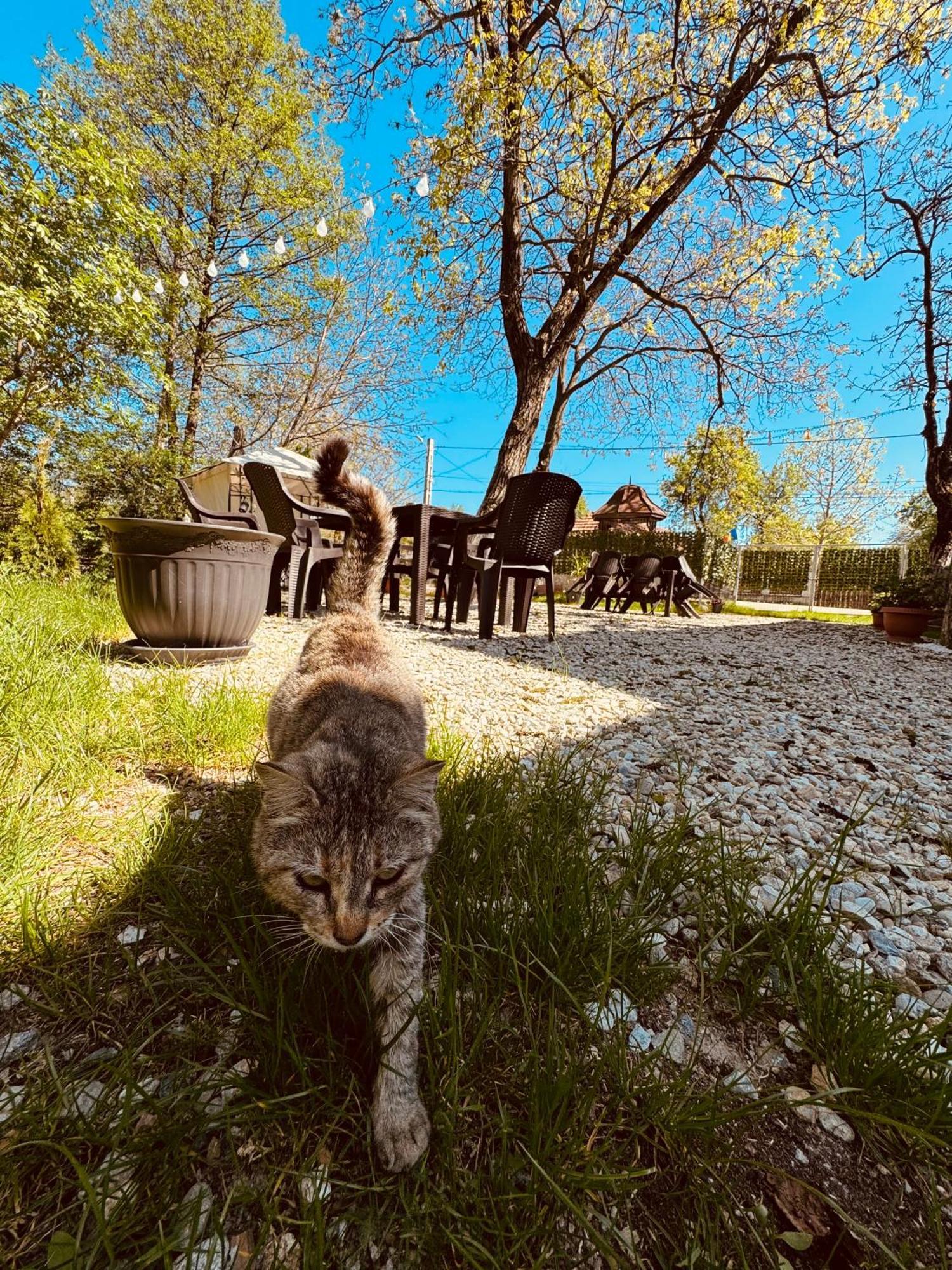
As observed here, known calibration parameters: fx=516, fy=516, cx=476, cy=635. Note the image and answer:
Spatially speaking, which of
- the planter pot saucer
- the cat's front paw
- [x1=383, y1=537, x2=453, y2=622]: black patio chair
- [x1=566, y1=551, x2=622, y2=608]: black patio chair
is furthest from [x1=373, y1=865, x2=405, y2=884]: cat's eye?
[x1=566, y1=551, x2=622, y2=608]: black patio chair

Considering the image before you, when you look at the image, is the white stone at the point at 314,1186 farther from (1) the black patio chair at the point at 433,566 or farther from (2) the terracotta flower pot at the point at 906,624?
(2) the terracotta flower pot at the point at 906,624

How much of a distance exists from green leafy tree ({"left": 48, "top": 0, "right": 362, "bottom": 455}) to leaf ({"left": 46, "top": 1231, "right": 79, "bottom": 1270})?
14.0 metres

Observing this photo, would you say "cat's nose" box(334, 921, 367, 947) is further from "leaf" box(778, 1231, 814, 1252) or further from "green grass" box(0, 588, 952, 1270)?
"leaf" box(778, 1231, 814, 1252)

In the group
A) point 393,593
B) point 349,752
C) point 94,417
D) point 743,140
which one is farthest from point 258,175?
point 349,752

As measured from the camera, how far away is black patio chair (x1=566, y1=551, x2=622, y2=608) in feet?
42.0

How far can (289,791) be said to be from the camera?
4.42 feet

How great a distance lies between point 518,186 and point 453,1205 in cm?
1067

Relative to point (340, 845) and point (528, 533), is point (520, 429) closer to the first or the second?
point (528, 533)

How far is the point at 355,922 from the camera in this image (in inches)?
48.8

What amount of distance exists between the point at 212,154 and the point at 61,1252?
62.9 feet

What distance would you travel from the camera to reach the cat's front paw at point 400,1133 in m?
1.02

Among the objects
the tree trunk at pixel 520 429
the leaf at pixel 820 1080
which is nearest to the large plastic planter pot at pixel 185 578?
the leaf at pixel 820 1080

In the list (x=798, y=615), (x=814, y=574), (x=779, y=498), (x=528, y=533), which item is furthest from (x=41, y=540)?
(x=779, y=498)

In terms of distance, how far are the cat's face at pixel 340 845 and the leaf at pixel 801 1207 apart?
924mm
